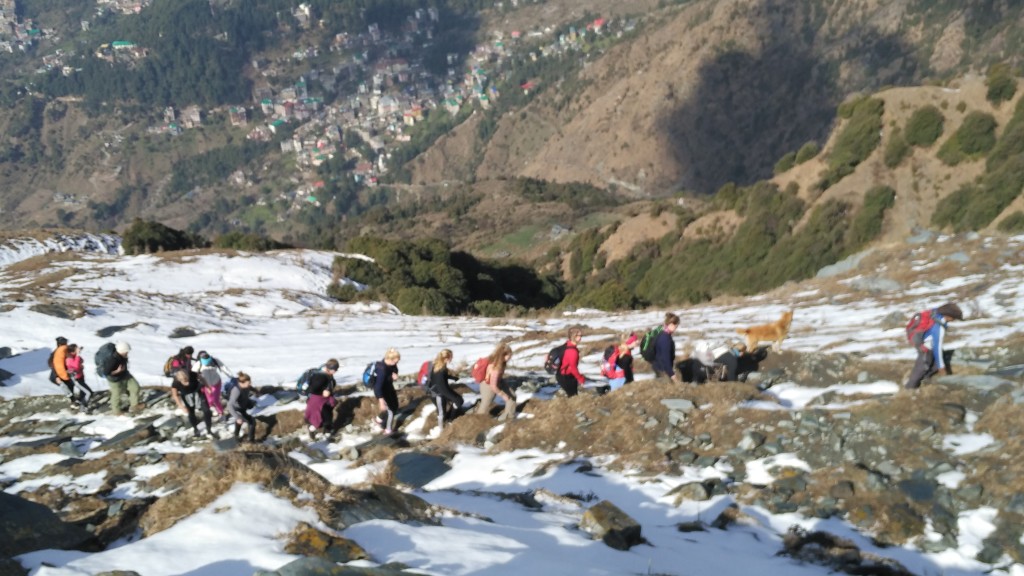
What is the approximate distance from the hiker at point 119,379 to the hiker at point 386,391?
19.3 ft

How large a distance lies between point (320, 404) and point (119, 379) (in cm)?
499

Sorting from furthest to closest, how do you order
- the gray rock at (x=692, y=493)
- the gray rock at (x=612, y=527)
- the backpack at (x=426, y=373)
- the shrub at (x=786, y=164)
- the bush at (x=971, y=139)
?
the shrub at (x=786, y=164) < the bush at (x=971, y=139) < the backpack at (x=426, y=373) < the gray rock at (x=692, y=493) < the gray rock at (x=612, y=527)

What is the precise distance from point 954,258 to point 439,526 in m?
20.7

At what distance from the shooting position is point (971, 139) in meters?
49.7

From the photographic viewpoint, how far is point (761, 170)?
175m

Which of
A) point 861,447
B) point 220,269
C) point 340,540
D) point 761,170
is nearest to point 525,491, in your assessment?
point 340,540

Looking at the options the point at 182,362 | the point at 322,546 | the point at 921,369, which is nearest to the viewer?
the point at 322,546

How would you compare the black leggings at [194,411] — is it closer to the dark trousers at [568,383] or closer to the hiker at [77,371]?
the hiker at [77,371]

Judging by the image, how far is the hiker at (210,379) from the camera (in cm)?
1423

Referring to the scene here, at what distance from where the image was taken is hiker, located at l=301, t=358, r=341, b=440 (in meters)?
14.0

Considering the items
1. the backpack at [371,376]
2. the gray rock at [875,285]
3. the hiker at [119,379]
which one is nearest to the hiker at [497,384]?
the backpack at [371,376]

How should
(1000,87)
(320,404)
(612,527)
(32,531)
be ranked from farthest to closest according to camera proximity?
(1000,87)
(320,404)
(612,527)
(32,531)

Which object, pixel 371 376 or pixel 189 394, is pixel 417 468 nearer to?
pixel 371 376

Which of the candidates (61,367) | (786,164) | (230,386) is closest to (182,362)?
(230,386)
